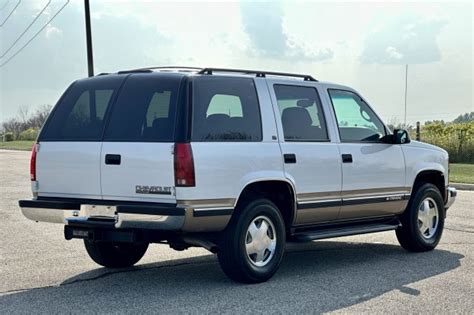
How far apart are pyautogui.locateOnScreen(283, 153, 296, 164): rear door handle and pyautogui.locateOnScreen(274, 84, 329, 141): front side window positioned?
0.18 m

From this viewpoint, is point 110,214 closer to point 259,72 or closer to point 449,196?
point 259,72

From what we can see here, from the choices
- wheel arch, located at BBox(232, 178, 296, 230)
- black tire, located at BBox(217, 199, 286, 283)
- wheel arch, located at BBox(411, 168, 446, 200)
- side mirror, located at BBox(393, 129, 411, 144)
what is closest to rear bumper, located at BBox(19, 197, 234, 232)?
black tire, located at BBox(217, 199, 286, 283)

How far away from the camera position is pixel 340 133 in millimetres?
8344

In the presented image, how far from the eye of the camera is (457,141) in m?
29.1

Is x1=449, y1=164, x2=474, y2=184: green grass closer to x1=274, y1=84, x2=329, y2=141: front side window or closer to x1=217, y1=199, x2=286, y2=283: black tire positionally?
x1=274, y1=84, x2=329, y2=141: front side window

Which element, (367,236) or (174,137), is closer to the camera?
(174,137)

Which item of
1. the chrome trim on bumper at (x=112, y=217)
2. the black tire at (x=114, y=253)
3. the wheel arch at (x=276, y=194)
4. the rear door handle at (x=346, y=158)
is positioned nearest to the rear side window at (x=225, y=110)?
the wheel arch at (x=276, y=194)

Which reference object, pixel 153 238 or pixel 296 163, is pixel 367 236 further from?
pixel 153 238

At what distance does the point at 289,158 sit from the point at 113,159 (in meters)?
1.78

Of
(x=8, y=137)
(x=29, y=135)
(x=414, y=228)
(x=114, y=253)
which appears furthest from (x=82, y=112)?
(x=8, y=137)

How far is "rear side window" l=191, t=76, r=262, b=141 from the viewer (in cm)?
688

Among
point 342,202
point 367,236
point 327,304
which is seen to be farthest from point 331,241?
point 327,304

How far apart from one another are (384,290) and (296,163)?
1.52 metres

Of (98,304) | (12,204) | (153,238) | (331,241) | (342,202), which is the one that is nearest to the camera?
(98,304)
